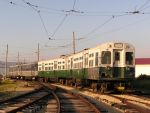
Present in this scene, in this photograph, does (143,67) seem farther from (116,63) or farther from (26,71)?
(116,63)

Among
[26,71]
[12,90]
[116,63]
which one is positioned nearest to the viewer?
[116,63]

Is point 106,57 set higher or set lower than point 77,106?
higher

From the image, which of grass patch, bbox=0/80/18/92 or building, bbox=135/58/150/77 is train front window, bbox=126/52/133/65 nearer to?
grass patch, bbox=0/80/18/92

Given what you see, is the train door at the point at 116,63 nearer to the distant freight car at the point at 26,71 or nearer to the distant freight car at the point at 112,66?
the distant freight car at the point at 112,66

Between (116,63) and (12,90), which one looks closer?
(116,63)

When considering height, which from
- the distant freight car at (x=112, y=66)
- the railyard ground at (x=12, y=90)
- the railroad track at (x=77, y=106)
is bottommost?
the railroad track at (x=77, y=106)

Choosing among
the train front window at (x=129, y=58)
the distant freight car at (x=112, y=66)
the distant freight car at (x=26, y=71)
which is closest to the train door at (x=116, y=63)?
the distant freight car at (x=112, y=66)

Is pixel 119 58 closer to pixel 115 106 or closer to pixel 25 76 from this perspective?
pixel 115 106

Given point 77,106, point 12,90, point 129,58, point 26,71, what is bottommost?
point 77,106

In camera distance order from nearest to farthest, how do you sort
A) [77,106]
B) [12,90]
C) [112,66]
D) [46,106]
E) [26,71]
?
[46,106] < [77,106] < [112,66] < [12,90] < [26,71]

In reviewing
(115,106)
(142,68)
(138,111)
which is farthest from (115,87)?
(142,68)

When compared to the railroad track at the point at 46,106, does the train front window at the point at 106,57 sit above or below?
above

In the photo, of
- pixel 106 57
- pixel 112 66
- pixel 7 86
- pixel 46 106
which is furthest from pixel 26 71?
pixel 46 106

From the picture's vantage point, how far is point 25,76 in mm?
66125
